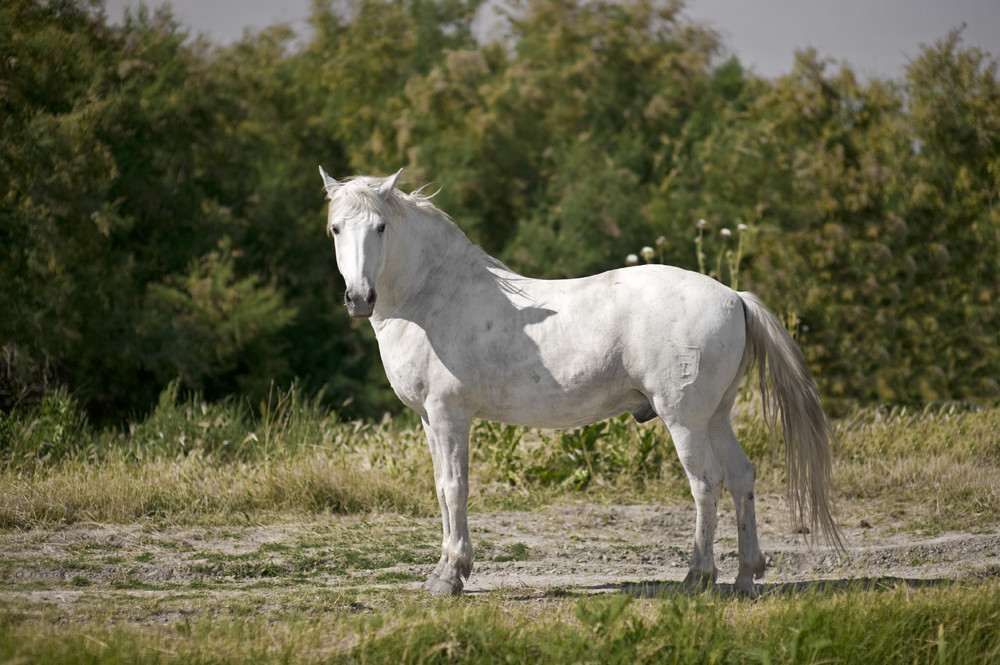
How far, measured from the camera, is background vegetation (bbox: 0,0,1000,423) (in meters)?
11.5

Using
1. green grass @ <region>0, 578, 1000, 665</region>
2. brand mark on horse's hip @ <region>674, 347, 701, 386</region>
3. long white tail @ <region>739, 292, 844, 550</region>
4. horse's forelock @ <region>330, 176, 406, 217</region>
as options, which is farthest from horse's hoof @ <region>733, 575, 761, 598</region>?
horse's forelock @ <region>330, 176, 406, 217</region>

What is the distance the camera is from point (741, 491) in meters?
4.95

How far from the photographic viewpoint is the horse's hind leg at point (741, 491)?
16.1 ft

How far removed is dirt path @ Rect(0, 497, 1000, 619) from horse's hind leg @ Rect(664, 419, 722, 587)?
30 centimetres

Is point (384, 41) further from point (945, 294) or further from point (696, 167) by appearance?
point (945, 294)

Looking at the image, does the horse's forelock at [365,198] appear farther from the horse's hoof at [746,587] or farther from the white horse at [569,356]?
the horse's hoof at [746,587]

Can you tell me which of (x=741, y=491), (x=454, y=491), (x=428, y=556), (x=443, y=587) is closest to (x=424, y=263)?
(x=454, y=491)

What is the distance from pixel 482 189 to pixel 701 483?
1535 centimetres

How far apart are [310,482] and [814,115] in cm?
1100

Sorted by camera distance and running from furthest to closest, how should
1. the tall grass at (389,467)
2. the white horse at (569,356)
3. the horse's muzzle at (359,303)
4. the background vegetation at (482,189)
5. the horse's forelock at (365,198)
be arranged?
the background vegetation at (482,189) → the tall grass at (389,467) → the white horse at (569,356) → the horse's forelock at (365,198) → the horse's muzzle at (359,303)

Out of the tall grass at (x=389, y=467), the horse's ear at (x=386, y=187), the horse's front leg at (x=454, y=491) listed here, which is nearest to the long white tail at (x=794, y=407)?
the tall grass at (x=389, y=467)

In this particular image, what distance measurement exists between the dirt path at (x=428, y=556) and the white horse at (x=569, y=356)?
574 millimetres

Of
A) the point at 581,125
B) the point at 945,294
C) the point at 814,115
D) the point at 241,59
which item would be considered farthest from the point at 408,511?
the point at 241,59

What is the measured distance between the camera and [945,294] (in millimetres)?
13297
